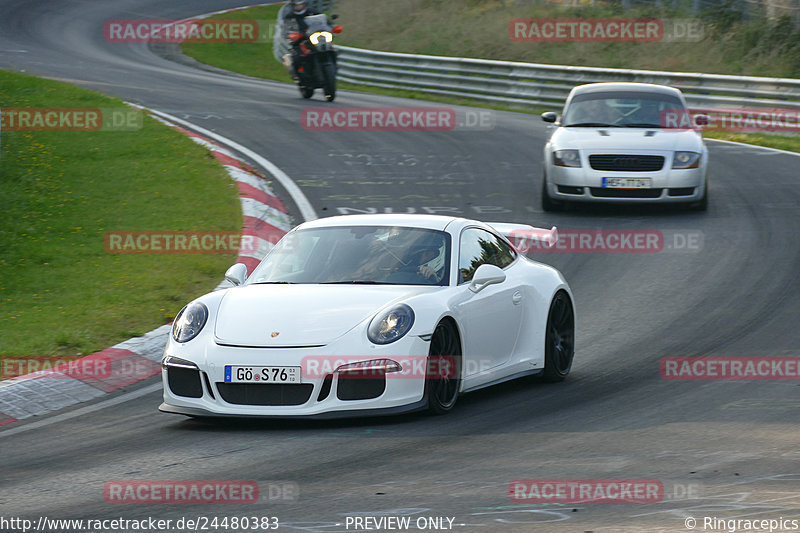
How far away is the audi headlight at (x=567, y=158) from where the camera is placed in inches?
645

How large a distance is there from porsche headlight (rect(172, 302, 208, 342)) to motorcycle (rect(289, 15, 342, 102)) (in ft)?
60.8

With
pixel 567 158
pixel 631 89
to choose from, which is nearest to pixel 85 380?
pixel 567 158

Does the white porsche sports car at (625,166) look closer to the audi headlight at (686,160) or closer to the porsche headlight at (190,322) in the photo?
the audi headlight at (686,160)

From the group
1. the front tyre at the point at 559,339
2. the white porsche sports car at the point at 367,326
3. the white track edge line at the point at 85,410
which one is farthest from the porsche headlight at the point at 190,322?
the front tyre at the point at 559,339

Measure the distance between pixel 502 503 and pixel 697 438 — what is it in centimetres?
183

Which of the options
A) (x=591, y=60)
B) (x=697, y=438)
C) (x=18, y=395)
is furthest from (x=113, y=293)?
(x=591, y=60)

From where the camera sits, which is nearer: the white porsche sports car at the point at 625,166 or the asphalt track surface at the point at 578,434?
the asphalt track surface at the point at 578,434

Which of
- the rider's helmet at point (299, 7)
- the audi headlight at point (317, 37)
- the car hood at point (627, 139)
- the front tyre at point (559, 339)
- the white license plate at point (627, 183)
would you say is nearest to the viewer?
the front tyre at point (559, 339)

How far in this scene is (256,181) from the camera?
57.3 feet

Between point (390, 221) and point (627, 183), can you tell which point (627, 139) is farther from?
point (390, 221)

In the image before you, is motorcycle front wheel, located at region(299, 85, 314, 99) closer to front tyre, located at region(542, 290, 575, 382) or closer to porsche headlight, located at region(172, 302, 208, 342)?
front tyre, located at region(542, 290, 575, 382)

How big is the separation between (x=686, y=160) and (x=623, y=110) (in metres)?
1.53

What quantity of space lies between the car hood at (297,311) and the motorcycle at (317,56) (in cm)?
1832

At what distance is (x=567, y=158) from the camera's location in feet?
53.9
